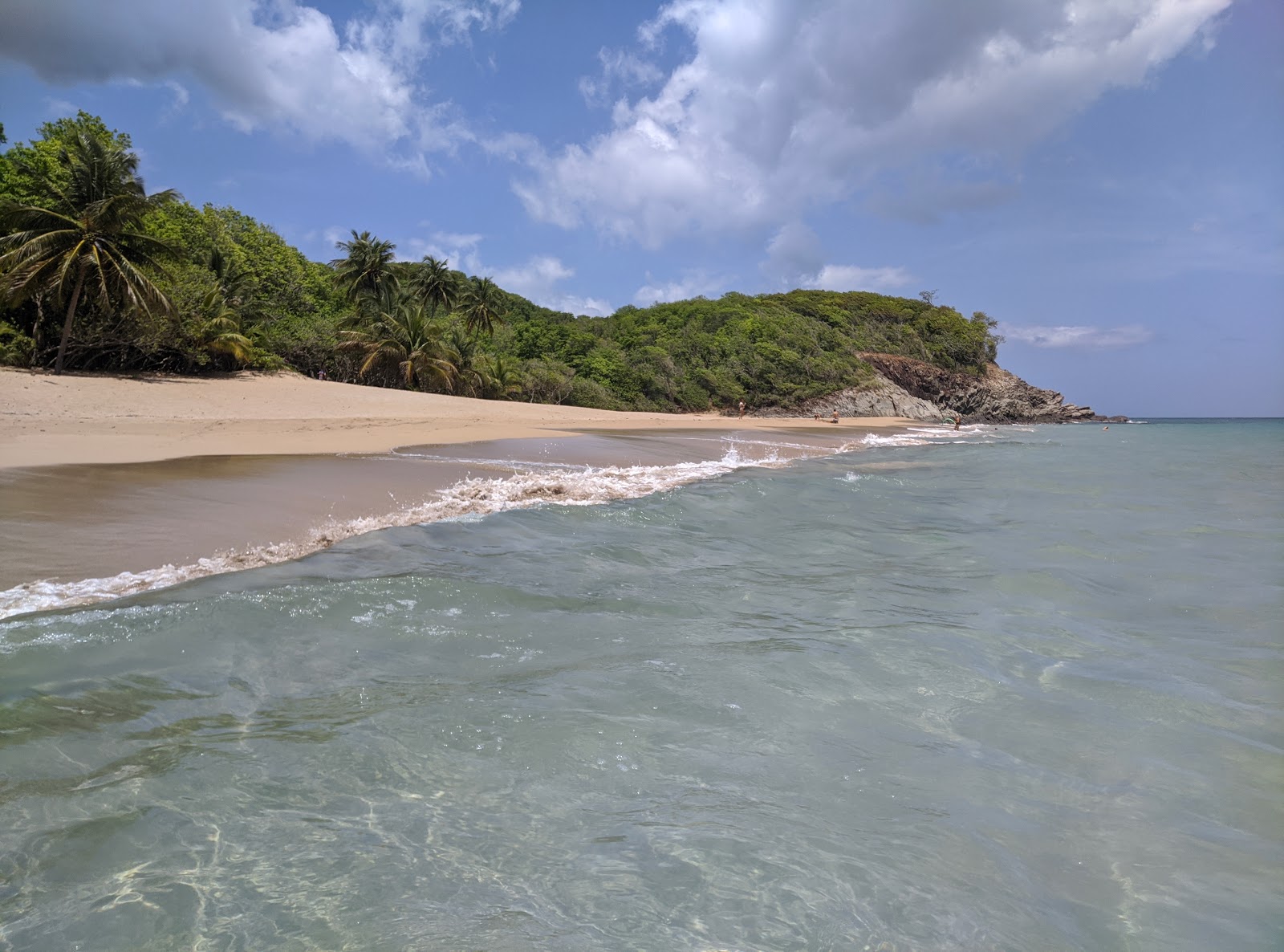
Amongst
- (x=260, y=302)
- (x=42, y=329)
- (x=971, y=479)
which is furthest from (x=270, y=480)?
(x=260, y=302)

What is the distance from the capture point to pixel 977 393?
7031 centimetres

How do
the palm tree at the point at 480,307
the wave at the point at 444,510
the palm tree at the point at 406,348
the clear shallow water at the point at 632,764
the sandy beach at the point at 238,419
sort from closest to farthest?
the clear shallow water at the point at 632,764
the wave at the point at 444,510
the sandy beach at the point at 238,419
the palm tree at the point at 406,348
the palm tree at the point at 480,307

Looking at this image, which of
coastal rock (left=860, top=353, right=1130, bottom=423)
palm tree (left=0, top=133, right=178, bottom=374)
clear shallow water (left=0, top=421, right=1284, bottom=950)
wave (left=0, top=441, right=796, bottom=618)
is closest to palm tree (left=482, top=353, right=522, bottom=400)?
palm tree (left=0, top=133, right=178, bottom=374)

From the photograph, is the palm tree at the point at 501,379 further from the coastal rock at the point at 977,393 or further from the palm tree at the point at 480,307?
the coastal rock at the point at 977,393

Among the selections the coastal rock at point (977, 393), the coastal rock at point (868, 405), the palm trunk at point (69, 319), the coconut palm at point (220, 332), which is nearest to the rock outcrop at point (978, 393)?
the coastal rock at point (977, 393)

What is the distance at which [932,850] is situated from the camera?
2.46 m

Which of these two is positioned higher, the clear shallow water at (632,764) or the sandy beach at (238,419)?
the sandy beach at (238,419)

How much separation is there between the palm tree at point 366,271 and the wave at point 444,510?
3260 centimetres

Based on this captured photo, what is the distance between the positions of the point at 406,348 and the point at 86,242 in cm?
1452

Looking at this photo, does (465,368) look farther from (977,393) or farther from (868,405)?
(977,393)

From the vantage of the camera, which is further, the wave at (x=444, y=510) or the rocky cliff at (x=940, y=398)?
the rocky cliff at (x=940, y=398)

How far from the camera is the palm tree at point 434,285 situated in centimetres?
4803

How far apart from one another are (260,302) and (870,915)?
1507 inches

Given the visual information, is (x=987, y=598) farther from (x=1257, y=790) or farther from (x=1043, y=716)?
(x=1257, y=790)
